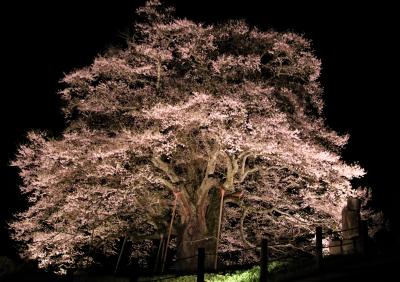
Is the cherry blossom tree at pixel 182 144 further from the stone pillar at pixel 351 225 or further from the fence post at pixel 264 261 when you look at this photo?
the fence post at pixel 264 261

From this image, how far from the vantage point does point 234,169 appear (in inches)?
645

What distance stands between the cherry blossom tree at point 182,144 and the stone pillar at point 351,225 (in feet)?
13.8

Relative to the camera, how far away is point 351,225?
11.8 meters

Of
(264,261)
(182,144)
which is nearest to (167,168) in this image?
(182,144)

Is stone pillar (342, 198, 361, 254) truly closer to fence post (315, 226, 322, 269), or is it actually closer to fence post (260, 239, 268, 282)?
fence post (315, 226, 322, 269)

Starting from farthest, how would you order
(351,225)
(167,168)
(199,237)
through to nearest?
(167,168) → (199,237) → (351,225)

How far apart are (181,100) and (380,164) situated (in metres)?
19.7

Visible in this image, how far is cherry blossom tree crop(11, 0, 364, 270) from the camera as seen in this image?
1614 centimetres

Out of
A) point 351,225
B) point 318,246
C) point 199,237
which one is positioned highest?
point 199,237

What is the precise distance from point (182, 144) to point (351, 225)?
6.58m

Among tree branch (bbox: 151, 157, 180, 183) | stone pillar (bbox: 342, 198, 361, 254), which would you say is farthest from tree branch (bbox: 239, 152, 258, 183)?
stone pillar (bbox: 342, 198, 361, 254)

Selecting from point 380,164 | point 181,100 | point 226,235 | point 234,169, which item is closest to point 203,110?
point 181,100

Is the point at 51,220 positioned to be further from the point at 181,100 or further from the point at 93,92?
the point at 181,100

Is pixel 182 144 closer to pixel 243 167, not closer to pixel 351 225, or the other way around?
pixel 243 167
